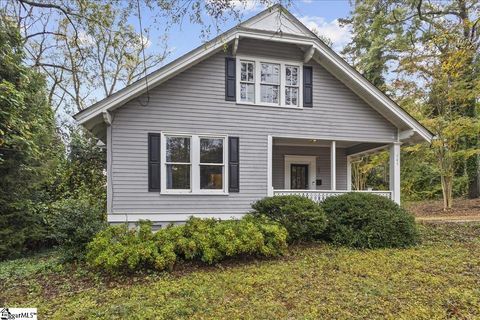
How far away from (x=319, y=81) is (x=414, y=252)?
5.62 meters

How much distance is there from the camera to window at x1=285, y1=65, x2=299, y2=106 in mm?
10062

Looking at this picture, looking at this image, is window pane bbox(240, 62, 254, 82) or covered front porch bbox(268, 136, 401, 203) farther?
covered front porch bbox(268, 136, 401, 203)

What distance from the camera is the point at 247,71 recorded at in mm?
9766

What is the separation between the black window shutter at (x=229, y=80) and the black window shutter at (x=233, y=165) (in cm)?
124

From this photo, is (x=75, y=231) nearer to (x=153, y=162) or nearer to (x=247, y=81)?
(x=153, y=162)

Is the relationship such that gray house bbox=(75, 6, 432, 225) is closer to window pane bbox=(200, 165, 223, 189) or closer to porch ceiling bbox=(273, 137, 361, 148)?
window pane bbox=(200, 165, 223, 189)

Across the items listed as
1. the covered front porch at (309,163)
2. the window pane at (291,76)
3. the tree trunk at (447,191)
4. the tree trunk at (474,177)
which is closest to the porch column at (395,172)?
the covered front porch at (309,163)

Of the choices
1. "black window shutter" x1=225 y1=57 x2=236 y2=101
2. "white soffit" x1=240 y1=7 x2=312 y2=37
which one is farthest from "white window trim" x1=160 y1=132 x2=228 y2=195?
"white soffit" x1=240 y1=7 x2=312 y2=37

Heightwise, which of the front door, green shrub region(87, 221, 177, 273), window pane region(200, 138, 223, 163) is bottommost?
green shrub region(87, 221, 177, 273)

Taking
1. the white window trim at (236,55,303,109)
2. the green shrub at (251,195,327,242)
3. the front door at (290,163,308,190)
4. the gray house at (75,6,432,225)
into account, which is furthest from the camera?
the front door at (290,163,308,190)

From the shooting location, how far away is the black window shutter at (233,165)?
9.34 m

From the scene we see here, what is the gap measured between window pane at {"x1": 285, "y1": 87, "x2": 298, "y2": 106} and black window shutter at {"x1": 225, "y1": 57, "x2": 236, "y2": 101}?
173 cm

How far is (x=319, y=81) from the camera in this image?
10.2 meters

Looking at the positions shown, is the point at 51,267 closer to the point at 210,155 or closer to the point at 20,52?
the point at 210,155
